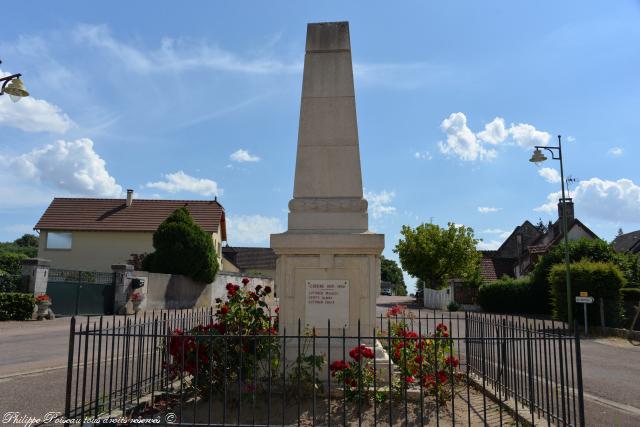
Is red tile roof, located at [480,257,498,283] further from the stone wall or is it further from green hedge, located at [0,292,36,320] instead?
green hedge, located at [0,292,36,320]

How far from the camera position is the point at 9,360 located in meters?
10.1

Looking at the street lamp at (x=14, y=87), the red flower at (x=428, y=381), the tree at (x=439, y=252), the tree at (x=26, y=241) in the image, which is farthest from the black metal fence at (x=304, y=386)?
the tree at (x=26, y=241)

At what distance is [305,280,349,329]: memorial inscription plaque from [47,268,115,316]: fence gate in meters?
17.9

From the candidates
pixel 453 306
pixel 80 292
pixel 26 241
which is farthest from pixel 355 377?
pixel 26 241

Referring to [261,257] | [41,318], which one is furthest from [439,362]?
[261,257]

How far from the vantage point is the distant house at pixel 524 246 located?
38.7m

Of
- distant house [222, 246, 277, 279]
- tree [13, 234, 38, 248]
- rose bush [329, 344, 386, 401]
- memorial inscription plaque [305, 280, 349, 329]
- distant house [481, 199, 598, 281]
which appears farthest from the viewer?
tree [13, 234, 38, 248]

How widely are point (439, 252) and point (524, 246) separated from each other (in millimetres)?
14314

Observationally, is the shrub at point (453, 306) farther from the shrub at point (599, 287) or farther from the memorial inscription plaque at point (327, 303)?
the memorial inscription plaque at point (327, 303)

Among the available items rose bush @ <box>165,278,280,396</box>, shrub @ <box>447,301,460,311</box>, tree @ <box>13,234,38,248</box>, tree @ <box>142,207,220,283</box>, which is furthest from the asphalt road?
tree @ <box>13,234,38,248</box>

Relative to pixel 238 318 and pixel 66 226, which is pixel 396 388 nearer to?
pixel 238 318

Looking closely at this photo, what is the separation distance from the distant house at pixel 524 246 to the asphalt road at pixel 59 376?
25.3m

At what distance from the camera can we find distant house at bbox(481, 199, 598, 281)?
38719 mm

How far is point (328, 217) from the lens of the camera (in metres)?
6.87
